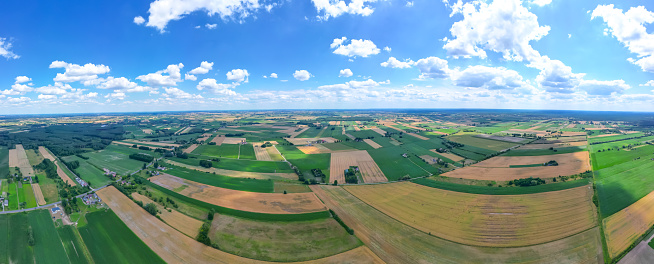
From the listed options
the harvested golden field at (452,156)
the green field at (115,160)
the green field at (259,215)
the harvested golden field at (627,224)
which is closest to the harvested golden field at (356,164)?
the green field at (259,215)

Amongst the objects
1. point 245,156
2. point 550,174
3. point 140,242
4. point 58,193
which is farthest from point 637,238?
point 58,193

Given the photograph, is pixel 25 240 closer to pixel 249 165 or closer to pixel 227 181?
pixel 227 181

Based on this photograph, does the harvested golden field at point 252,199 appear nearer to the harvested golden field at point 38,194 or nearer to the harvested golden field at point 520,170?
the harvested golden field at point 38,194

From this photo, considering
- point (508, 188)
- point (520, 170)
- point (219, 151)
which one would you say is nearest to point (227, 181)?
point (219, 151)

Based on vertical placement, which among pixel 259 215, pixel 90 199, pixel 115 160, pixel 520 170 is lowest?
pixel 259 215

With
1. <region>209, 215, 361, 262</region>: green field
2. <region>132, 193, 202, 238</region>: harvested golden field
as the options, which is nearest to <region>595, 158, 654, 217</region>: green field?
<region>209, 215, 361, 262</region>: green field

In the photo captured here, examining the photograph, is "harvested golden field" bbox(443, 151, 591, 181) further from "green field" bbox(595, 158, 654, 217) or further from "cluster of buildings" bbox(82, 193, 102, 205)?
"cluster of buildings" bbox(82, 193, 102, 205)
